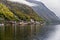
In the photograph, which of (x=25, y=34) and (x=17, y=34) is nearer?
(x=17, y=34)

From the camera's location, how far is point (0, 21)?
616ft

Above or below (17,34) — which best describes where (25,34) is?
below

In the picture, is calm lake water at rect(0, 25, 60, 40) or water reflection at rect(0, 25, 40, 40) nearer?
water reflection at rect(0, 25, 40, 40)

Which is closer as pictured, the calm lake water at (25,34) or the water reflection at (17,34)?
the water reflection at (17,34)
